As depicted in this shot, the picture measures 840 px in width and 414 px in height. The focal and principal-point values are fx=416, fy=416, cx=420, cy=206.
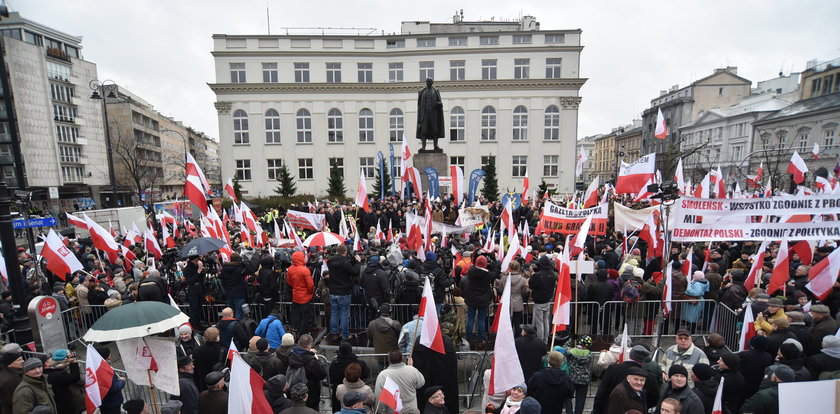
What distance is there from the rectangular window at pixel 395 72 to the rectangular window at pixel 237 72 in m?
13.8

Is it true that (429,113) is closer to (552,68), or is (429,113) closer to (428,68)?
(428,68)

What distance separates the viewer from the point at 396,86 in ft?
131

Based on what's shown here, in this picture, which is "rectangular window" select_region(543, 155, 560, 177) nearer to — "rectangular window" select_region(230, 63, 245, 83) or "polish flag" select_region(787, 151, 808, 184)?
"polish flag" select_region(787, 151, 808, 184)

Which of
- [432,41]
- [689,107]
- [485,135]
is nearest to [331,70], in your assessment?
[432,41]

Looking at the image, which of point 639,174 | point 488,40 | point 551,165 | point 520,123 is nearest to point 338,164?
point 520,123

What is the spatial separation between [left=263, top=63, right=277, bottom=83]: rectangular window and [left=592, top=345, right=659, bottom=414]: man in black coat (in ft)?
135

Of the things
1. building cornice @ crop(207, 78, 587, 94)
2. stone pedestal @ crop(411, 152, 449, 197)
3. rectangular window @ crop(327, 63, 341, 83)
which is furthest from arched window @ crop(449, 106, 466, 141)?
stone pedestal @ crop(411, 152, 449, 197)

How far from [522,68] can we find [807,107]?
31943 millimetres

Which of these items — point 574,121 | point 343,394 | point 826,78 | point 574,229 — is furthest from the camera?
point 826,78

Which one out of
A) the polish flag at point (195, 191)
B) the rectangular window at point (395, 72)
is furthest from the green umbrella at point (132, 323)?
the rectangular window at point (395, 72)

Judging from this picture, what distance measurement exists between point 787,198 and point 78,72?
67349 millimetres

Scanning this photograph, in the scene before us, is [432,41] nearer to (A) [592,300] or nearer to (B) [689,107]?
(A) [592,300]

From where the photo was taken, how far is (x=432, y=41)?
132ft

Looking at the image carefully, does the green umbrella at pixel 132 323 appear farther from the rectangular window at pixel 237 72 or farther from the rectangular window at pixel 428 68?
the rectangular window at pixel 237 72
